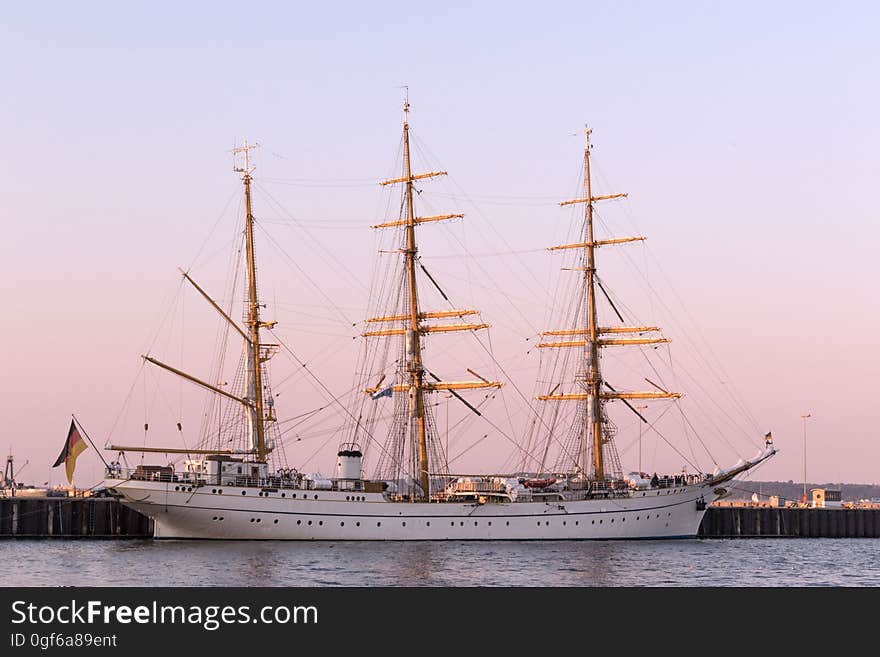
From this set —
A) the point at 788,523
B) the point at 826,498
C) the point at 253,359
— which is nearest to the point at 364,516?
the point at 253,359

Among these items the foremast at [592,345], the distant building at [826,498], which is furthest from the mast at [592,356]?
the distant building at [826,498]

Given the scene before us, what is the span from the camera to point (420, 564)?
226 ft

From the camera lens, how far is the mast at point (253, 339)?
9006 cm

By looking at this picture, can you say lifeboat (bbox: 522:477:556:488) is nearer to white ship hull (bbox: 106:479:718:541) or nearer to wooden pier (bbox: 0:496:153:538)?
white ship hull (bbox: 106:479:718:541)

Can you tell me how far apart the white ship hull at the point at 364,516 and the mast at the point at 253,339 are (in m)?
6.52

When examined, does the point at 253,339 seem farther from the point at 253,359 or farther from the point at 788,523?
the point at 788,523

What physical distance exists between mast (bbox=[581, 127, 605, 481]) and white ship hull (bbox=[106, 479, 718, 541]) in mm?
5440

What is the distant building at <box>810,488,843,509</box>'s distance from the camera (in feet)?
458

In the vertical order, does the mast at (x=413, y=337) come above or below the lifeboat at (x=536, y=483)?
above

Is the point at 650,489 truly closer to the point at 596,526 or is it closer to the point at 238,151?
the point at 596,526

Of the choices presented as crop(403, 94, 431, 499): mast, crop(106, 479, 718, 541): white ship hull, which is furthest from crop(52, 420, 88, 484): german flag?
crop(403, 94, 431, 499): mast

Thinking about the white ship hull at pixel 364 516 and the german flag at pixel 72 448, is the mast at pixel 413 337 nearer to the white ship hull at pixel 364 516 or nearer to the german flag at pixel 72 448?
the white ship hull at pixel 364 516
